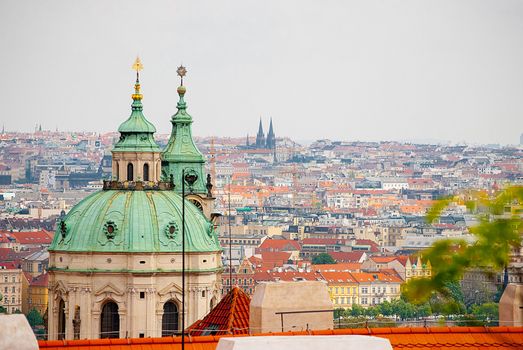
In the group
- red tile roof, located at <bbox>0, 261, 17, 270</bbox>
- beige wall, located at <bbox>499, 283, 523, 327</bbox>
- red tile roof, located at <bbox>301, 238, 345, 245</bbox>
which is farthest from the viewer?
red tile roof, located at <bbox>301, 238, 345, 245</bbox>

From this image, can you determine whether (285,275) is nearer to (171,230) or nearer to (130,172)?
(130,172)

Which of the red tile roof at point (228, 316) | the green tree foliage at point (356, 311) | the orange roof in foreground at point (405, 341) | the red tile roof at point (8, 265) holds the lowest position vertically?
the green tree foliage at point (356, 311)

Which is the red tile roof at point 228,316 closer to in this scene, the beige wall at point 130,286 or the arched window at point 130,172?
the beige wall at point 130,286

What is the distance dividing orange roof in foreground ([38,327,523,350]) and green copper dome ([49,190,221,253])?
2711 cm

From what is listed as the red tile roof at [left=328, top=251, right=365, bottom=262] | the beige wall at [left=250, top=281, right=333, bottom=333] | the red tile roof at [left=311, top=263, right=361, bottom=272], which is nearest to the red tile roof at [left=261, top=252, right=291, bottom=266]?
the red tile roof at [left=328, top=251, right=365, bottom=262]

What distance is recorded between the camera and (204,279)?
42.4 metres

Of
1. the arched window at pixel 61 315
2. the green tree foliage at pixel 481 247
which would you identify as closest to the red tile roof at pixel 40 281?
the arched window at pixel 61 315

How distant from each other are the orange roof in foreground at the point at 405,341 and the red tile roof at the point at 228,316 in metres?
11.1

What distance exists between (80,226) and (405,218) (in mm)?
149714

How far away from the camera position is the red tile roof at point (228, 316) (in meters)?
27.2

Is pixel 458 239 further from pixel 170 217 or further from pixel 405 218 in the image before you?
pixel 405 218

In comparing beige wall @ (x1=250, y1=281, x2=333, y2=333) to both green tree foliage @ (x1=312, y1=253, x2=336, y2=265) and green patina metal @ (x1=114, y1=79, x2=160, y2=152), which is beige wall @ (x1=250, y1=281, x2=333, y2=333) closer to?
green patina metal @ (x1=114, y1=79, x2=160, y2=152)

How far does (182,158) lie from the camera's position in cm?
4859

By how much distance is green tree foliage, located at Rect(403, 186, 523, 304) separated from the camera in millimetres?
10008
